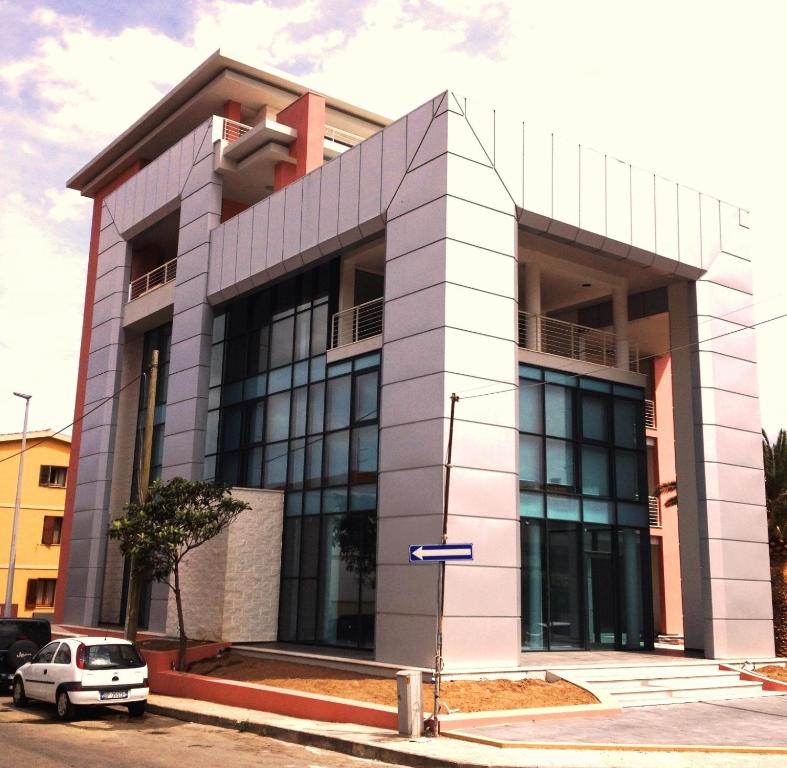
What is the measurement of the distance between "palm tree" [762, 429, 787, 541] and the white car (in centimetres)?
1816

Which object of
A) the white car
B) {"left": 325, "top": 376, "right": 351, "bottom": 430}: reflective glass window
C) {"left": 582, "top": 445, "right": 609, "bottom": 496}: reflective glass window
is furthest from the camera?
{"left": 582, "top": 445, "right": 609, "bottom": 496}: reflective glass window

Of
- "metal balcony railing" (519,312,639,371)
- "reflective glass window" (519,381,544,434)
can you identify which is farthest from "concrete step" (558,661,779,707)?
"metal balcony railing" (519,312,639,371)

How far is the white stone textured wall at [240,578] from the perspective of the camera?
78.6ft

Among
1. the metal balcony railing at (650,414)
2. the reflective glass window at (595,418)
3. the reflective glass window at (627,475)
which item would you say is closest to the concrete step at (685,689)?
the reflective glass window at (627,475)

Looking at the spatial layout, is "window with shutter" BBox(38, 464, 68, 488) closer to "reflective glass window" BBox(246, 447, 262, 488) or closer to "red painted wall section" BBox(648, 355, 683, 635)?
"reflective glass window" BBox(246, 447, 262, 488)

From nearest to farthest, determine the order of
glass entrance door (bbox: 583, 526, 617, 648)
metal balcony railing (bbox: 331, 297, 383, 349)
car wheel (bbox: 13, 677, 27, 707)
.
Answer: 1. car wheel (bbox: 13, 677, 27, 707)
2. glass entrance door (bbox: 583, 526, 617, 648)
3. metal balcony railing (bbox: 331, 297, 383, 349)

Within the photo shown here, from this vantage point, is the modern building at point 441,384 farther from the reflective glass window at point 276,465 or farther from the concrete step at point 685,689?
the concrete step at point 685,689

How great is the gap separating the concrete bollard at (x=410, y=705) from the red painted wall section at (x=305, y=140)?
1837 cm

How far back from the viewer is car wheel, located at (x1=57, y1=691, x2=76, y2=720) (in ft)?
56.2

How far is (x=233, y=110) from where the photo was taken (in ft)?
106

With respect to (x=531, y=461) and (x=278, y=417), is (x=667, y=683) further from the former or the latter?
(x=278, y=417)

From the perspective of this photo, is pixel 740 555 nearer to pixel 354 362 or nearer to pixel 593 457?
pixel 593 457

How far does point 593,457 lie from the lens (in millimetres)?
24859

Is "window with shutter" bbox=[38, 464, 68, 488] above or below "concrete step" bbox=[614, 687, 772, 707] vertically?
above
